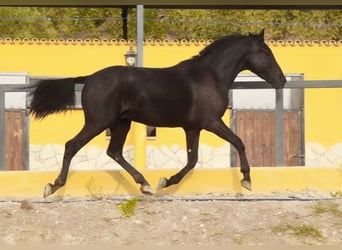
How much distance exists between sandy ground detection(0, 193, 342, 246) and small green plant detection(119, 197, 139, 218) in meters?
0.02

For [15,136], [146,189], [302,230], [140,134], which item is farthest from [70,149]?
[15,136]

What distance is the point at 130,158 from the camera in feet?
51.2

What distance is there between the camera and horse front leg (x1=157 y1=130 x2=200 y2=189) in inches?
302

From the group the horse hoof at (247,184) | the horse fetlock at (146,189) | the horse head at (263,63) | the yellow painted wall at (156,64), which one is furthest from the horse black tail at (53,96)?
the yellow painted wall at (156,64)

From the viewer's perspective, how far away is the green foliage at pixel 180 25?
24062 mm

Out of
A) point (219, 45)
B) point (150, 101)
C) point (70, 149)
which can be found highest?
point (219, 45)

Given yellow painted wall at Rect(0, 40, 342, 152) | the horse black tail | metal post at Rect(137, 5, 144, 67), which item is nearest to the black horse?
the horse black tail

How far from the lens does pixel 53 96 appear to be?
26.2 ft

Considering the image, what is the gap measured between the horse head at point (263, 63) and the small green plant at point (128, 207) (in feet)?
7.31

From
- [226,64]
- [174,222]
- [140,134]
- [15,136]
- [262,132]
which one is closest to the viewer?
[174,222]

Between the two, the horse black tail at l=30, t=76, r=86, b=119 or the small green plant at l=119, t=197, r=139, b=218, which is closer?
the small green plant at l=119, t=197, r=139, b=218

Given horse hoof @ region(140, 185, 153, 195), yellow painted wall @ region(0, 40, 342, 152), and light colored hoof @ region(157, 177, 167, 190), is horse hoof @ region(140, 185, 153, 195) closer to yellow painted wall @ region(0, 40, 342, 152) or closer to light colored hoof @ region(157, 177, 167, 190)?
light colored hoof @ region(157, 177, 167, 190)

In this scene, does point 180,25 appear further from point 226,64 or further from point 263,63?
point 226,64

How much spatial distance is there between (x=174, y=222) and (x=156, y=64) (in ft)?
33.1
